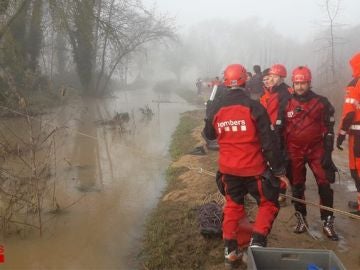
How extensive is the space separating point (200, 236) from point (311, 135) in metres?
1.89

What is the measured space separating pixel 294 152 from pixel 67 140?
406 inches

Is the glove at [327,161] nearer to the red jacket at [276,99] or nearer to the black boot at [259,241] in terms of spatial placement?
the red jacket at [276,99]

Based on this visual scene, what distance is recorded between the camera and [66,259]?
5738 millimetres

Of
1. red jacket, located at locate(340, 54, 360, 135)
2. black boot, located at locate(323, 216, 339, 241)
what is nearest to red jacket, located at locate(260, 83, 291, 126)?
red jacket, located at locate(340, 54, 360, 135)

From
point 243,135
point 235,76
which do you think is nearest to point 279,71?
point 235,76

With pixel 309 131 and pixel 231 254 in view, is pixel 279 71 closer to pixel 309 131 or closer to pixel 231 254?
pixel 309 131

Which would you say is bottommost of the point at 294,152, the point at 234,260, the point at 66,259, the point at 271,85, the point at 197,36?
the point at 66,259

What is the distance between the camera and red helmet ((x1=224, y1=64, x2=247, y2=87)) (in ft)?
14.6

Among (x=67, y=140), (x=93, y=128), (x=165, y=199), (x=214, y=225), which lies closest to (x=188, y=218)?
(x=214, y=225)

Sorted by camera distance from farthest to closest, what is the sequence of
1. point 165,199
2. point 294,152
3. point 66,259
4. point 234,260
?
point 165,199 → point 66,259 → point 294,152 → point 234,260

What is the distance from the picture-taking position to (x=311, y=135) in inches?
204

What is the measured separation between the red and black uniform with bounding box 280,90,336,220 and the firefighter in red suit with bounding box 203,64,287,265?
874mm

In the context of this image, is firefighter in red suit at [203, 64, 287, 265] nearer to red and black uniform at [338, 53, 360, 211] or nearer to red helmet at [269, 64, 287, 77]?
red and black uniform at [338, 53, 360, 211]

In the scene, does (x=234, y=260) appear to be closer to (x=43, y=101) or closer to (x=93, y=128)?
(x=93, y=128)
